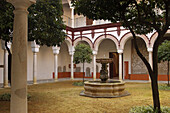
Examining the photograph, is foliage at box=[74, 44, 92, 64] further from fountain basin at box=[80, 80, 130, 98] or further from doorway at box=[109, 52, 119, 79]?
doorway at box=[109, 52, 119, 79]

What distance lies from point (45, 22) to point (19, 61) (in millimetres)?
3641

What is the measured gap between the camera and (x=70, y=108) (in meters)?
5.31

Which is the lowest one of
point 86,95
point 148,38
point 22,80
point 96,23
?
point 86,95

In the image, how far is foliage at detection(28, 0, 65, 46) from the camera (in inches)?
243

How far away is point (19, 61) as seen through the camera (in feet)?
9.39

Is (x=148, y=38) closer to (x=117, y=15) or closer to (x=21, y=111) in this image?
(x=117, y=15)

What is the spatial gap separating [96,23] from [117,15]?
38.1 feet

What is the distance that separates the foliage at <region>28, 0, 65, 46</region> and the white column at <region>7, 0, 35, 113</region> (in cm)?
325

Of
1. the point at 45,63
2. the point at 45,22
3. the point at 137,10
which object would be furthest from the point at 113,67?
the point at 137,10

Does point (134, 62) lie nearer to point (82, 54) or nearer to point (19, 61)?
point (82, 54)

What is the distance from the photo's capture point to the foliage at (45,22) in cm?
618

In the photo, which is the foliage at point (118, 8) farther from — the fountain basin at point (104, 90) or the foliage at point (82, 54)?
the foliage at point (82, 54)

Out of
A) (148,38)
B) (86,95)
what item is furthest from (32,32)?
(148,38)

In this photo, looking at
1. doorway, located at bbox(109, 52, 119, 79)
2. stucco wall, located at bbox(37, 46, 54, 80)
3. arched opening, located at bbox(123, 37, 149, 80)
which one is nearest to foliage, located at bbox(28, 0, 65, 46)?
stucco wall, located at bbox(37, 46, 54, 80)
